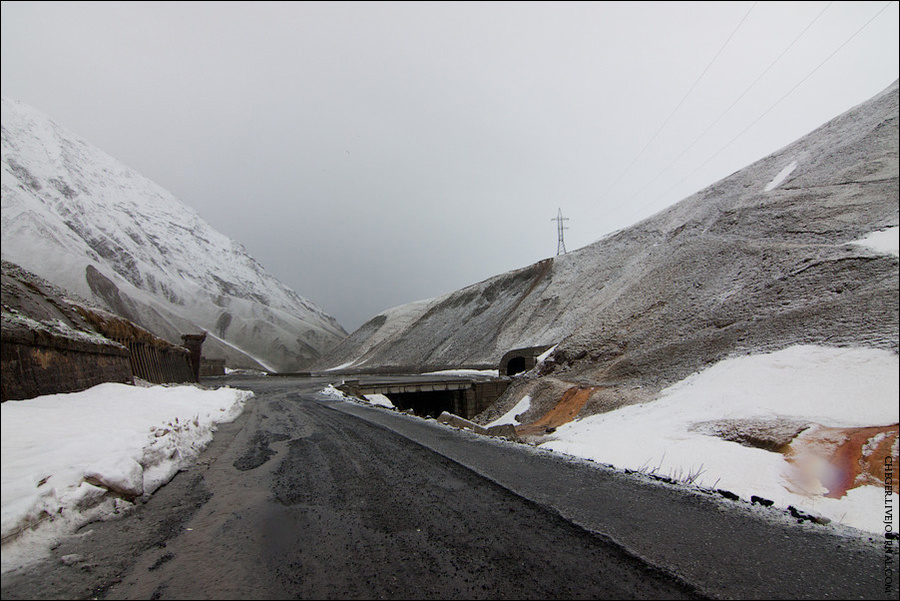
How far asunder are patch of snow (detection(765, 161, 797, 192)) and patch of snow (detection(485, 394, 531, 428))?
25142 millimetres

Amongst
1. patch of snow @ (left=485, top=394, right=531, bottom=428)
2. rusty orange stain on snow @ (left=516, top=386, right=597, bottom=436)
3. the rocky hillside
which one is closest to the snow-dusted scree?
the rocky hillside

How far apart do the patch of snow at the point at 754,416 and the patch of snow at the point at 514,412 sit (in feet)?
21.4

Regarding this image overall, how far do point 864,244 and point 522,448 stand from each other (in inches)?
617

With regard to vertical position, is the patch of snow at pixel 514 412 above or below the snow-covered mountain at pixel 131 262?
below

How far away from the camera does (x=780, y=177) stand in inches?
1348

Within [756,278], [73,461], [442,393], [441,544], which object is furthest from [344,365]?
[441,544]

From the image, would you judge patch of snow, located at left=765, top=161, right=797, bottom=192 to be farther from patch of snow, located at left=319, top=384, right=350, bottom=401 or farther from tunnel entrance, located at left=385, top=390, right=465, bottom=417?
patch of snow, located at left=319, top=384, right=350, bottom=401

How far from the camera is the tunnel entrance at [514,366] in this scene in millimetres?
35347

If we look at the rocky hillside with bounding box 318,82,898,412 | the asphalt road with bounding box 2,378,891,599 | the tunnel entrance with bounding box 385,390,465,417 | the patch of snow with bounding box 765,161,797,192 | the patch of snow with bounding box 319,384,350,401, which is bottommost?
the tunnel entrance with bounding box 385,390,465,417

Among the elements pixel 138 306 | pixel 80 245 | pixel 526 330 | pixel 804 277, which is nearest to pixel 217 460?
pixel 804 277

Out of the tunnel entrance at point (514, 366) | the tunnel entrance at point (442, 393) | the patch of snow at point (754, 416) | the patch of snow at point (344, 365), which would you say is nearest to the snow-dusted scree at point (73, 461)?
the patch of snow at point (754, 416)

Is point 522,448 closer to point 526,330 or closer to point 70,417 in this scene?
point 70,417

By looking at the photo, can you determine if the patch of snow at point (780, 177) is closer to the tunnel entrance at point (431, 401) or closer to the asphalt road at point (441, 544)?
the tunnel entrance at point (431, 401)

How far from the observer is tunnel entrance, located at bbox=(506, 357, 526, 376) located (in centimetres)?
3535
